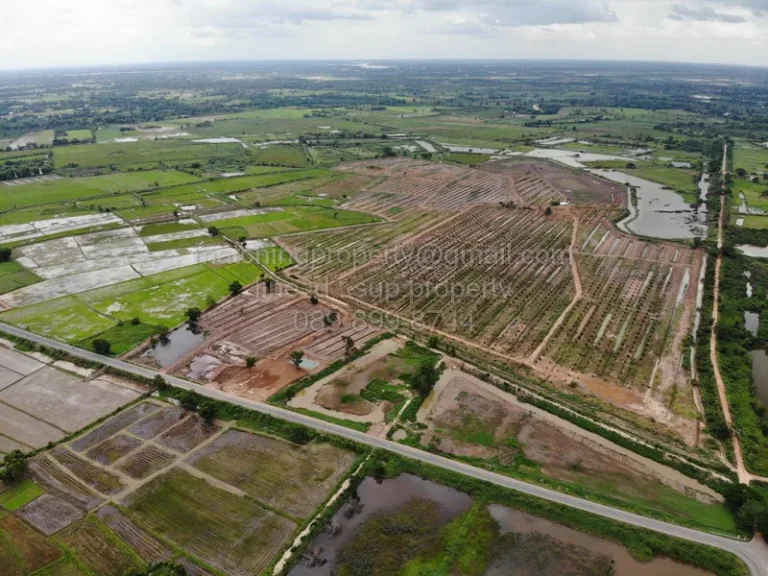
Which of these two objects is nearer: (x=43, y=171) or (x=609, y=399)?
(x=609, y=399)

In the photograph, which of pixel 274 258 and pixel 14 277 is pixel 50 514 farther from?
pixel 14 277

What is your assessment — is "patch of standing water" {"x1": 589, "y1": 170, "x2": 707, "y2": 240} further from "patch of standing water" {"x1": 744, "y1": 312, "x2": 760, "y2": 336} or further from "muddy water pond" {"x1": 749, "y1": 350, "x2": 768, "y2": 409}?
"muddy water pond" {"x1": 749, "y1": 350, "x2": 768, "y2": 409}

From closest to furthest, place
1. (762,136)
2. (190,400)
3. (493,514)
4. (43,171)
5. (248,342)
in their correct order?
(493,514) < (190,400) < (248,342) < (43,171) < (762,136)

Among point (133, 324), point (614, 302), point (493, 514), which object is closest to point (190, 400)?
point (133, 324)

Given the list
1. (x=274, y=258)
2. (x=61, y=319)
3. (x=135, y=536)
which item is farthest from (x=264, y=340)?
(x=61, y=319)

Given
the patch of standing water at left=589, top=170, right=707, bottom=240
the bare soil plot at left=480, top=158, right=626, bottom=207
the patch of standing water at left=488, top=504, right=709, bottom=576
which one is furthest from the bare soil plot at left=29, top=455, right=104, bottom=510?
the bare soil plot at left=480, top=158, right=626, bottom=207

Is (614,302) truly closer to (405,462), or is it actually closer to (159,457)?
(405,462)

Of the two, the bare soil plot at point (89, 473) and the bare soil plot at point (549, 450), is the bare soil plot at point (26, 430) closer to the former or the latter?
the bare soil plot at point (89, 473)
